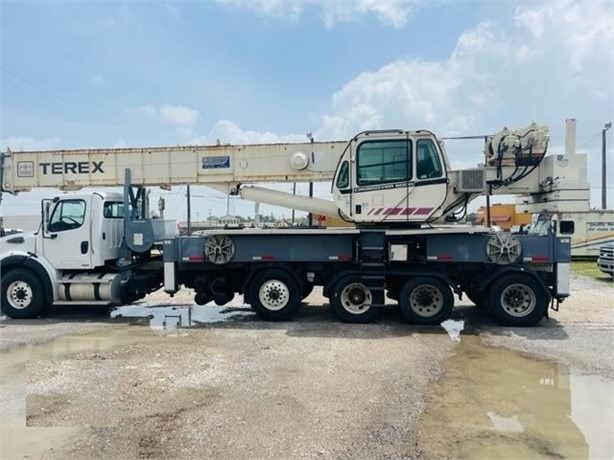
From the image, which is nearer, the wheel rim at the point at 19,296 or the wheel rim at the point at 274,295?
the wheel rim at the point at 274,295

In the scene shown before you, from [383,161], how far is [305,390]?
5.02m

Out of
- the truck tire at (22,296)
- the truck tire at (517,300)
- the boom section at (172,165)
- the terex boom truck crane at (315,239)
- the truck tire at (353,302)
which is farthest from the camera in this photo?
the boom section at (172,165)

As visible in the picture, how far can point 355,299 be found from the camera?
930cm

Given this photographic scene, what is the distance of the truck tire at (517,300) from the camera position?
8.84 m

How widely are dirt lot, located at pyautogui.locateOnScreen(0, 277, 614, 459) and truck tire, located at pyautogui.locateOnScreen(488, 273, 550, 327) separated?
0.93 ft

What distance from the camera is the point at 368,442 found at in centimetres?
436

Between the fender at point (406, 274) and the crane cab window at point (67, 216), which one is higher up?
the crane cab window at point (67, 216)

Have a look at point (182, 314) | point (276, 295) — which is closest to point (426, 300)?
point (276, 295)

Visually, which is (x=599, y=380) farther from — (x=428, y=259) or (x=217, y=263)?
(x=217, y=263)

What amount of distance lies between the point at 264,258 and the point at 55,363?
4.15m

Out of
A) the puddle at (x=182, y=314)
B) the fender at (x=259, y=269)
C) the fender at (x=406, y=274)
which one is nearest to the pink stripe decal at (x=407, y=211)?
the fender at (x=406, y=274)

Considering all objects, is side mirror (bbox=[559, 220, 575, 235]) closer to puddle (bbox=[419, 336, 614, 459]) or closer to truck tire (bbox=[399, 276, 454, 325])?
truck tire (bbox=[399, 276, 454, 325])

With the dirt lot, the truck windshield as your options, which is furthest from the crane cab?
the truck windshield

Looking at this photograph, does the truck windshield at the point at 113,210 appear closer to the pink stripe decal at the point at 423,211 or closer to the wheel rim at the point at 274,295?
the wheel rim at the point at 274,295
